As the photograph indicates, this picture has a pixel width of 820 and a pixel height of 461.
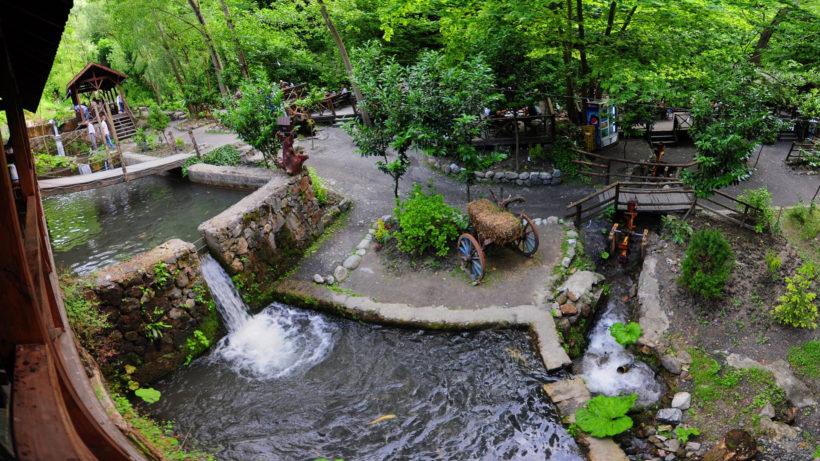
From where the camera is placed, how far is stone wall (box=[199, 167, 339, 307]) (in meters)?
10.1

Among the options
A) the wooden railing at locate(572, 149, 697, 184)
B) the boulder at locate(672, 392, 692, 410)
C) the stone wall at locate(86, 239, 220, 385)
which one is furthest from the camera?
the wooden railing at locate(572, 149, 697, 184)

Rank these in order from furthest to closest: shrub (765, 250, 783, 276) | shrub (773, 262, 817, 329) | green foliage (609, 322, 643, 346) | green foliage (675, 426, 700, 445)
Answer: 1. shrub (765, 250, 783, 276)
2. green foliage (609, 322, 643, 346)
3. shrub (773, 262, 817, 329)
4. green foliage (675, 426, 700, 445)

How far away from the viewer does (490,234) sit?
1026 centimetres

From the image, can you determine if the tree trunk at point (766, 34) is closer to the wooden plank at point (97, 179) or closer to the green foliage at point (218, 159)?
the green foliage at point (218, 159)

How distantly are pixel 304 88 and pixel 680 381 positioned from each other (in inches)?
796

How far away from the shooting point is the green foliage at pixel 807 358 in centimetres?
772

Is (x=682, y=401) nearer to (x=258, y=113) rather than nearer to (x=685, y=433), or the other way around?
(x=685, y=433)

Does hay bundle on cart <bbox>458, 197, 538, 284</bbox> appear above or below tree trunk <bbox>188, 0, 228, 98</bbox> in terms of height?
below

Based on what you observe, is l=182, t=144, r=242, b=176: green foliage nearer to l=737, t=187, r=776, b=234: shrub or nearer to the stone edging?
the stone edging

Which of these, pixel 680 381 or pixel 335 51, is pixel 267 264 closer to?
pixel 680 381

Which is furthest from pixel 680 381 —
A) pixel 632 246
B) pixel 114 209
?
pixel 114 209

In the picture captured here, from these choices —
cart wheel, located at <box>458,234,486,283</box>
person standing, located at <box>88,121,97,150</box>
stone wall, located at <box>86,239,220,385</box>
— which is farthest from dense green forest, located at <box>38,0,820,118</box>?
stone wall, located at <box>86,239,220,385</box>

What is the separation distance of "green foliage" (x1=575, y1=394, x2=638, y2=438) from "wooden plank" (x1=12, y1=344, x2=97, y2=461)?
7.27 metres

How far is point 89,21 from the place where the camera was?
94.5ft
